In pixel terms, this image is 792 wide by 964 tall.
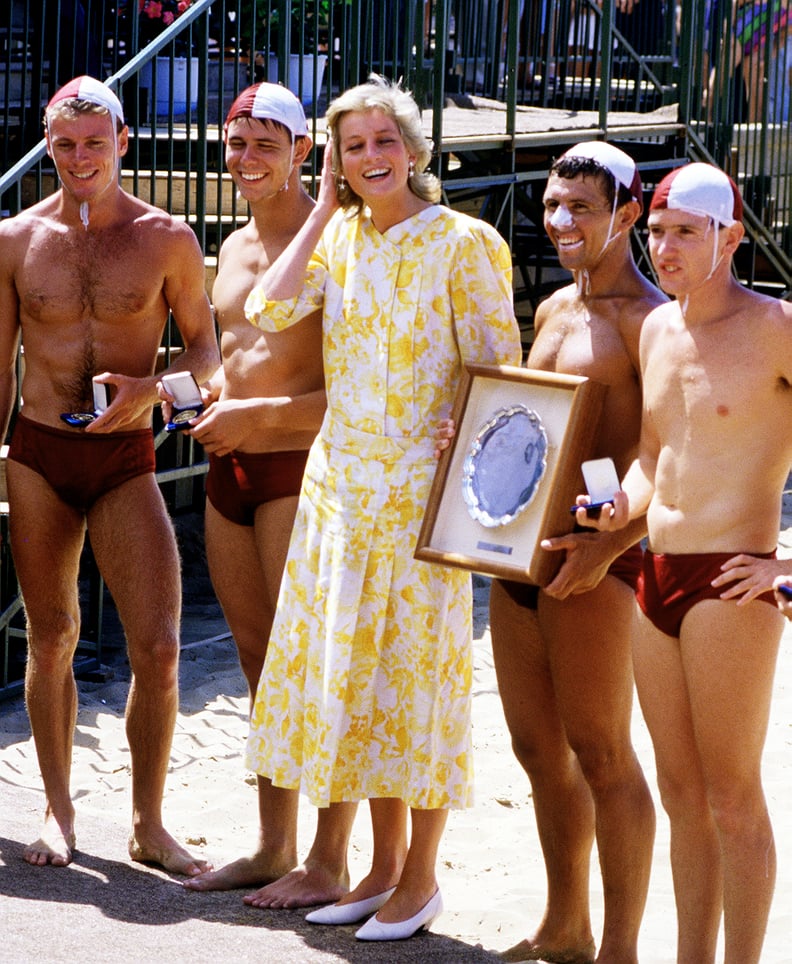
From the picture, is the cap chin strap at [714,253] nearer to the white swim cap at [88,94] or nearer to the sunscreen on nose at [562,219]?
the sunscreen on nose at [562,219]

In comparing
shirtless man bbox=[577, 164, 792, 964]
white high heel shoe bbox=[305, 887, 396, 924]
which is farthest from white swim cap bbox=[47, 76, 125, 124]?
white high heel shoe bbox=[305, 887, 396, 924]

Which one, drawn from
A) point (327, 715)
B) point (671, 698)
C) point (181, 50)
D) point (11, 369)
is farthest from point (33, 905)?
point (181, 50)

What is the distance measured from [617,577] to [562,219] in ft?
2.95

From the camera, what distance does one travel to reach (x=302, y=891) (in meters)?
4.28

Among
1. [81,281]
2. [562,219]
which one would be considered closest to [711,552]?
[562,219]

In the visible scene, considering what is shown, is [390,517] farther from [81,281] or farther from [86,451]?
[81,281]

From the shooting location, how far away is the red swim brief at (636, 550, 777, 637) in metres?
3.39

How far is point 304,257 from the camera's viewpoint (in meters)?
4.10

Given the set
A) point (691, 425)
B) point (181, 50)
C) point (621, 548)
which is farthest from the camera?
point (181, 50)

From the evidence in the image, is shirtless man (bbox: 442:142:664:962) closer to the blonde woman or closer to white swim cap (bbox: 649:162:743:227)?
the blonde woman

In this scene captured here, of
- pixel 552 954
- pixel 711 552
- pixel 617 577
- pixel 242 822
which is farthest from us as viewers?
pixel 242 822

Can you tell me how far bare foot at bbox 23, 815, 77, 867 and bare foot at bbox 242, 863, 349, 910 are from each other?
1.99ft

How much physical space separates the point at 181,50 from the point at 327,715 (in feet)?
24.3

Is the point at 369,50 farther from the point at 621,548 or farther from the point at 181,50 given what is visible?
the point at 621,548
